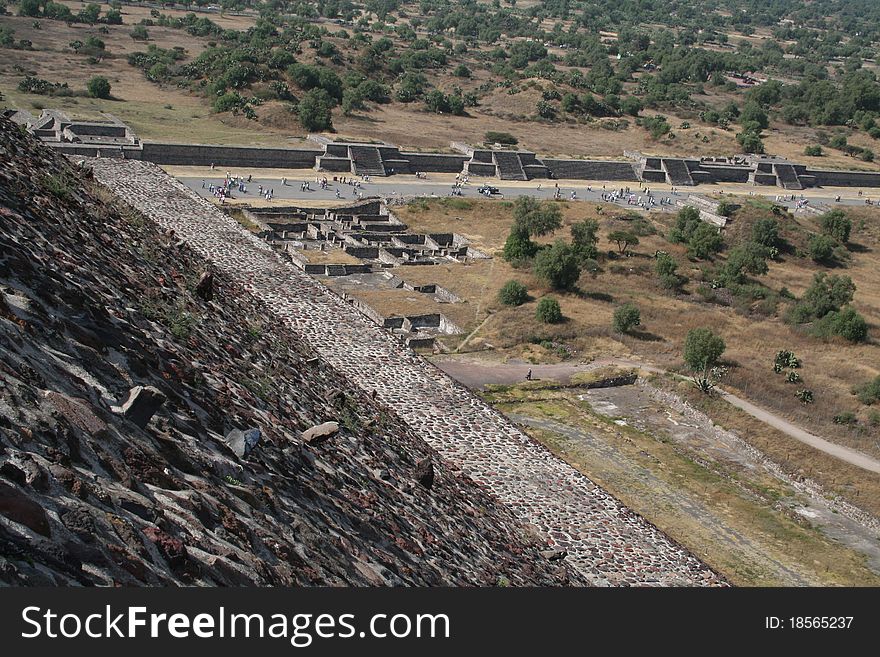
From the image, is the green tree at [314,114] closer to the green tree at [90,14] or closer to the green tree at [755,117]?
the green tree at [90,14]

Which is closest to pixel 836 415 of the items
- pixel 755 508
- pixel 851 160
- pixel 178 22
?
pixel 755 508

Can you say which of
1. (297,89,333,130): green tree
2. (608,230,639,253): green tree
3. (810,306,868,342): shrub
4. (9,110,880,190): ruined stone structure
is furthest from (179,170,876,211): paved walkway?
(810,306,868,342): shrub

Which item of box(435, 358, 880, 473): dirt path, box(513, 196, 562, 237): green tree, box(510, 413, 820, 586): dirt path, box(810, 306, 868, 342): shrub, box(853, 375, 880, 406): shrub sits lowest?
box(510, 413, 820, 586): dirt path

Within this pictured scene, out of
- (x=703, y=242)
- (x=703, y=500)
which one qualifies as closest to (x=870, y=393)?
(x=703, y=500)

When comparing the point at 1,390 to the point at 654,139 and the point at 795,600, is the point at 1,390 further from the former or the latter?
the point at 654,139

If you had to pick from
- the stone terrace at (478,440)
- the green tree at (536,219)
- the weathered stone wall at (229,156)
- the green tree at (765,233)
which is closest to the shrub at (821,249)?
the green tree at (765,233)

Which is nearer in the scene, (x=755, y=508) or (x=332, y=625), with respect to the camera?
(x=332, y=625)

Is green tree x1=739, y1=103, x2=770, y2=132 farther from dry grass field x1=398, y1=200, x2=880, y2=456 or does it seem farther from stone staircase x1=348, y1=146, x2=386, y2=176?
stone staircase x1=348, y1=146, x2=386, y2=176
